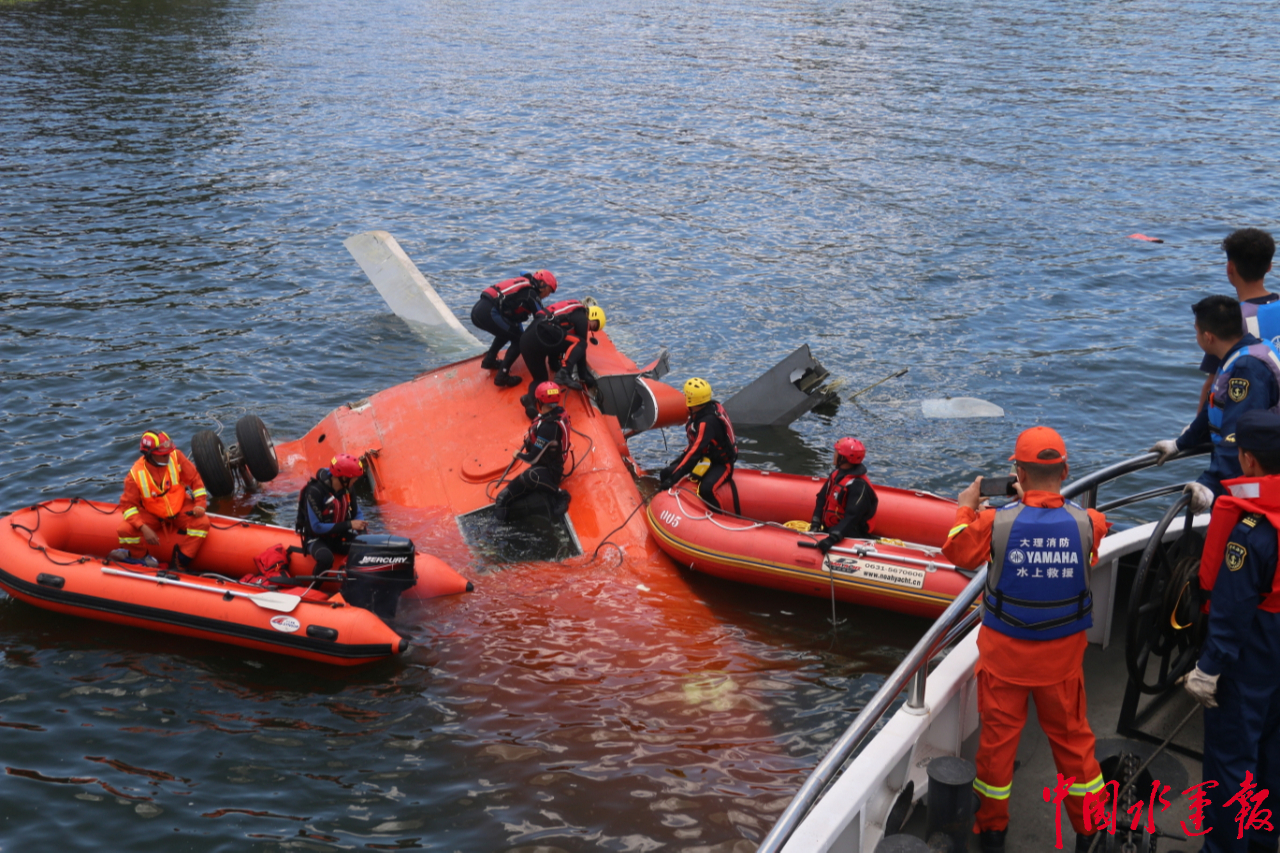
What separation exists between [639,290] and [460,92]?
48.4 feet

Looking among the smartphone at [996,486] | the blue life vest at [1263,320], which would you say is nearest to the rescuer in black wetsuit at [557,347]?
the smartphone at [996,486]

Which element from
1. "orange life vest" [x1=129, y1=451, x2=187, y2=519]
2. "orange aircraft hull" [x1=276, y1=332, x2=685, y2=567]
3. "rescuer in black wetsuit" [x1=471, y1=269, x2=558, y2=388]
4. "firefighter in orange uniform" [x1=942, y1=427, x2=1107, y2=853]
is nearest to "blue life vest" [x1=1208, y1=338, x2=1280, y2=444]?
"firefighter in orange uniform" [x1=942, y1=427, x2=1107, y2=853]

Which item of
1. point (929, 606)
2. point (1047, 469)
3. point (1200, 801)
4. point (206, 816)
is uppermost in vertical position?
point (1047, 469)

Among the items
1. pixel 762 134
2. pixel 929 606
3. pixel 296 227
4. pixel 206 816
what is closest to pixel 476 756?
pixel 206 816

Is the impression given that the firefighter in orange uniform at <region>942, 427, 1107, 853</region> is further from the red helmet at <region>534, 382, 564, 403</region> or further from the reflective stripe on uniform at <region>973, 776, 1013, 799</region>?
the red helmet at <region>534, 382, 564, 403</region>

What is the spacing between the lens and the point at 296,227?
60.1 feet

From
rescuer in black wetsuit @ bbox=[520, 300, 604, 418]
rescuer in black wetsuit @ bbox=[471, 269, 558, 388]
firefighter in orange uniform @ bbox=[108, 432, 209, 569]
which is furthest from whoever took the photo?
rescuer in black wetsuit @ bbox=[471, 269, 558, 388]

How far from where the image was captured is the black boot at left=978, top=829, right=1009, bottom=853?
12.1 ft

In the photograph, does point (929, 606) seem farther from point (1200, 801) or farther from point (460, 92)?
point (460, 92)

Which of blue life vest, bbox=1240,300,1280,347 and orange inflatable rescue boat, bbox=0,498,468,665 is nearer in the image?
blue life vest, bbox=1240,300,1280,347

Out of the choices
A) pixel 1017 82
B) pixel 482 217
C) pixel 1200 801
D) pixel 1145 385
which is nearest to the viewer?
pixel 1200 801

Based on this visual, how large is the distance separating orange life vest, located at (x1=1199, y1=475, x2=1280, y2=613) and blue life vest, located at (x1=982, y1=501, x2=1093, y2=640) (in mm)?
396

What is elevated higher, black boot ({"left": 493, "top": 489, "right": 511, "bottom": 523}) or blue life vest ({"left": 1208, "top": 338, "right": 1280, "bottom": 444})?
blue life vest ({"left": 1208, "top": 338, "right": 1280, "bottom": 444})

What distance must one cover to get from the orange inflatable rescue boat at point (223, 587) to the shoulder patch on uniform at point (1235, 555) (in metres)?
5.36
